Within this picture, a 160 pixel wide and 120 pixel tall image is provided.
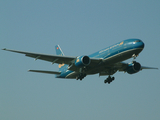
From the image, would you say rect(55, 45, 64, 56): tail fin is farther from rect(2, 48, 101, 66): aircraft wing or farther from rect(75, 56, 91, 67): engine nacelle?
rect(75, 56, 91, 67): engine nacelle

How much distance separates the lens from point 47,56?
131ft

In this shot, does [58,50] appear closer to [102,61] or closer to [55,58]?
[55,58]

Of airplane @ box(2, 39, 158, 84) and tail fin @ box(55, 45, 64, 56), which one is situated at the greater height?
tail fin @ box(55, 45, 64, 56)

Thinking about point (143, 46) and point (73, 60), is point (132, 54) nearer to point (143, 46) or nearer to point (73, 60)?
point (143, 46)

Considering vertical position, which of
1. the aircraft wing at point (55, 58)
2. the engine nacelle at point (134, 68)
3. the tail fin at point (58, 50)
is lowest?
the engine nacelle at point (134, 68)

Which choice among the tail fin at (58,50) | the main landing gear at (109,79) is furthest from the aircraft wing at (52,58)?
Answer: the tail fin at (58,50)

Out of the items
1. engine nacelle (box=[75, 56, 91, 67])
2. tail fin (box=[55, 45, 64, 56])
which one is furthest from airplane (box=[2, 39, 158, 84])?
tail fin (box=[55, 45, 64, 56])

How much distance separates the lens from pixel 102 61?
1554 inches

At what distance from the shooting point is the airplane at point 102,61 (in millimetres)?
37719

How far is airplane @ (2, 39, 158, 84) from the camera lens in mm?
37719

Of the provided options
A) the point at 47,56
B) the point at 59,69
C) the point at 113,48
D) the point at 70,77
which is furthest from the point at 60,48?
the point at 113,48

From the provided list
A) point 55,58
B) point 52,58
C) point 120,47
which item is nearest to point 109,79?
point 120,47

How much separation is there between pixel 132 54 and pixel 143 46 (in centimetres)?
178

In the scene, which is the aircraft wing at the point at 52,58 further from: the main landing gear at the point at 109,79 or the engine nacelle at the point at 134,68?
the engine nacelle at the point at 134,68
